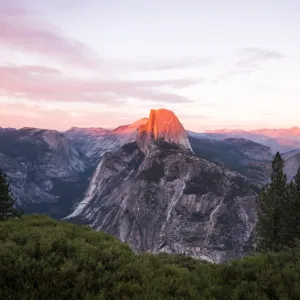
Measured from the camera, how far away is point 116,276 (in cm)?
1238

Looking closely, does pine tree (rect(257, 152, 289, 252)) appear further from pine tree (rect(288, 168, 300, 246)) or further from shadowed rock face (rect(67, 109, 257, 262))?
shadowed rock face (rect(67, 109, 257, 262))

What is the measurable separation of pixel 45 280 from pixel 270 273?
889 cm

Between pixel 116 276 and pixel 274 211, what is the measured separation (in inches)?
1247

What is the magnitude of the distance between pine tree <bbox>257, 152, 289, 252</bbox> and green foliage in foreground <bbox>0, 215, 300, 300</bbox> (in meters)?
25.4

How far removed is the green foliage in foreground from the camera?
36.6 feet

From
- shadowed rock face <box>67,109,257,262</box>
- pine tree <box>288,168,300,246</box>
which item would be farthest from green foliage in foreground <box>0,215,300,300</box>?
shadowed rock face <box>67,109,257,262</box>

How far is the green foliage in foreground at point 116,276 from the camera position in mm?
11141

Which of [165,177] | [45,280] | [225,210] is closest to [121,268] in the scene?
[45,280]

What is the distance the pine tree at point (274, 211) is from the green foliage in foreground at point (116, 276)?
83.4 feet

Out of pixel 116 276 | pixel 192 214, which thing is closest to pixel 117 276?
pixel 116 276

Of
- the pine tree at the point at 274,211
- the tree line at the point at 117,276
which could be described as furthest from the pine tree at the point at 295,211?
the tree line at the point at 117,276

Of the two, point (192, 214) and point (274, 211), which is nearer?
point (274, 211)

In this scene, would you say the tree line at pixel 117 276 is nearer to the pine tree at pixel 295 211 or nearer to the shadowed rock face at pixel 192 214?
the pine tree at pixel 295 211

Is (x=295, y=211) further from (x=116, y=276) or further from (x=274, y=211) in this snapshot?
(x=116, y=276)
